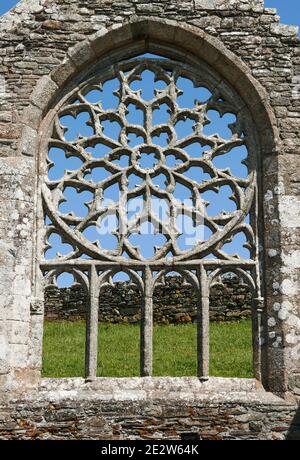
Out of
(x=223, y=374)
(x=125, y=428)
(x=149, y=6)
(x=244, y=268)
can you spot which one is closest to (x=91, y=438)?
(x=125, y=428)

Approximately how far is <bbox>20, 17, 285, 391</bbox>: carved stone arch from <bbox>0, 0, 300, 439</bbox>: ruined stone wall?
0.01m

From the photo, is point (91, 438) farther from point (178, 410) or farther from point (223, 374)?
point (223, 374)

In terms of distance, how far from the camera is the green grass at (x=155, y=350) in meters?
11.9

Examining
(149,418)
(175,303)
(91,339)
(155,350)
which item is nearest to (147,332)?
(91,339)

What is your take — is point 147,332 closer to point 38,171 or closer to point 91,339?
point 91,339

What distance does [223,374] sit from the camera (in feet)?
37.8

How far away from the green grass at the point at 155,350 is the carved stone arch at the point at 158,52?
4132 millimetres

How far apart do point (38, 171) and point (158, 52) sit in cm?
211

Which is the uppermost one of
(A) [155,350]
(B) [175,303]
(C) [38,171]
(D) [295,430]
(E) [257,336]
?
(C) [38,171]

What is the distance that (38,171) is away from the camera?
28.8 feet

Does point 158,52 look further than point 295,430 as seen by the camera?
Yes

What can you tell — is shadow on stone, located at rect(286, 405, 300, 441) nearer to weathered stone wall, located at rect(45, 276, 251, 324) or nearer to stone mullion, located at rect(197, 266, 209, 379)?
stone mullion, located at rect(197, 266, 209, 379)

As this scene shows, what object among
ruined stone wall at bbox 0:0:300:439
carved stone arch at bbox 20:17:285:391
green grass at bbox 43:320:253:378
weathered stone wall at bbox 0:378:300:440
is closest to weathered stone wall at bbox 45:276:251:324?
green grass at bbox 43:320:253:378
